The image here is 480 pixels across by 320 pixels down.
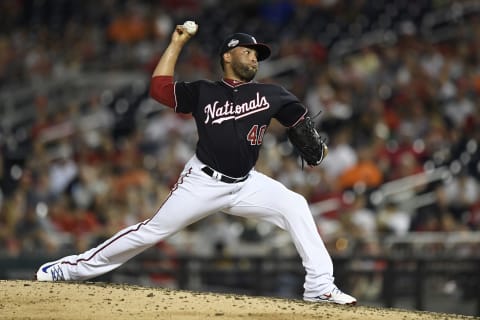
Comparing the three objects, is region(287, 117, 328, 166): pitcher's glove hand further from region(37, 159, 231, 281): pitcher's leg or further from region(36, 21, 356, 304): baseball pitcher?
region(37, 159, 231, 281): pitcher's leg

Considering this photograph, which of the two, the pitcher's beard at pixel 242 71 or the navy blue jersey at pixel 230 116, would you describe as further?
the pitcher's beard at pixel 242 71

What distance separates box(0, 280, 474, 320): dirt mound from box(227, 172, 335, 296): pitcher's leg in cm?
23

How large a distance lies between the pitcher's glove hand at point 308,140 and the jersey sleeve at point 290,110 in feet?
0.14

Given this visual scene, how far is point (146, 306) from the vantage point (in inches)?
275

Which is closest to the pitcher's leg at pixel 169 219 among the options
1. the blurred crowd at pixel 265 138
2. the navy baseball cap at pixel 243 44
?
the navy baseball cap at pixel 243 44

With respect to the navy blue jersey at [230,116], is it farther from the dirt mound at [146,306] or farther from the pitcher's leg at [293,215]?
→ the dirt mound at [146,306]

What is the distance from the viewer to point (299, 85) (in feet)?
49.2

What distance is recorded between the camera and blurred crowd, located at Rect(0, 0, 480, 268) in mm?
11891

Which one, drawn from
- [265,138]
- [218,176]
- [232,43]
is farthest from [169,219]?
[265,138]

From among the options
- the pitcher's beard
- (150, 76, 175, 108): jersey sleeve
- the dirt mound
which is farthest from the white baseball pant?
the pitcher's beard

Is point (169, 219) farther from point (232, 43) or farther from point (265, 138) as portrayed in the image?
point (265, 138)

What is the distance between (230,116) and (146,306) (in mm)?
1308

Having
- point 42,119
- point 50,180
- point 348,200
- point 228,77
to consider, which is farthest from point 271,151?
point 228,77

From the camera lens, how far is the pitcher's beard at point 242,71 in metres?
7.23
